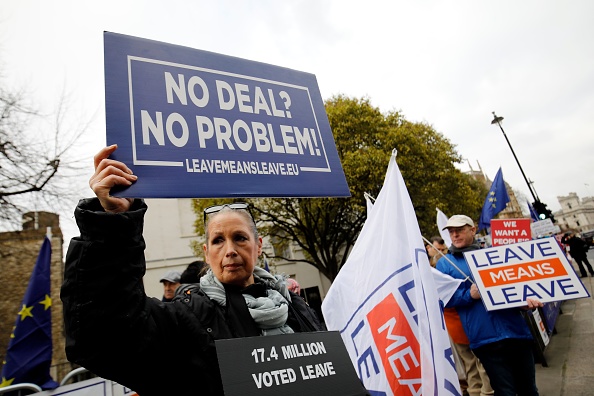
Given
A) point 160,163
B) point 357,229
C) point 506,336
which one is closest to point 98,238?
point 160,163

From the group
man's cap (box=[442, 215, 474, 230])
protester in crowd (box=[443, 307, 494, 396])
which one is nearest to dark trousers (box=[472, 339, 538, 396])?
protester in crowd (box=[443, 307, 494, 396])

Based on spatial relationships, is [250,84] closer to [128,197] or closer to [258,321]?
[128,197]

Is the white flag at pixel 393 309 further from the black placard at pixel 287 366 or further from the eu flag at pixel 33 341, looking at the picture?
the eu flag at pixel 33 341

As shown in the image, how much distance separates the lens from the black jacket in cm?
103

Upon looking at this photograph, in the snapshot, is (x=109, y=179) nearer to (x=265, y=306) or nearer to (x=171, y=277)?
(x=265, y=306)

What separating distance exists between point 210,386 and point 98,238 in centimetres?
59

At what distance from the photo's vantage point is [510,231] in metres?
7.35

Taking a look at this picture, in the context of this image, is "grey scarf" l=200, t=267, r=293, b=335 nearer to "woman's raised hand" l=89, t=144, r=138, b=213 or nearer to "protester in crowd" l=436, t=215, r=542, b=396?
"woman's raised hand" l=89, t=144, r=138, b=213

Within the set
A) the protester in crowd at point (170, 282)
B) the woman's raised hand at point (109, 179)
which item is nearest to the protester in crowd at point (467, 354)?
the protester in crowd at point (170, 282)

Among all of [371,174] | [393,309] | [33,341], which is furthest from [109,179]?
[371,174]

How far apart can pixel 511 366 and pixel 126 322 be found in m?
3.38

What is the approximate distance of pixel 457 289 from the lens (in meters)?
3.58

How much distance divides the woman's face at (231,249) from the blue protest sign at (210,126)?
15cm

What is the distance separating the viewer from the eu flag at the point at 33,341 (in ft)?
12.9
